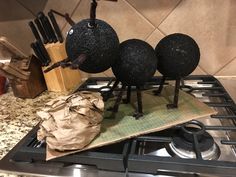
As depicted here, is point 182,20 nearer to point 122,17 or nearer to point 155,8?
point 155,8

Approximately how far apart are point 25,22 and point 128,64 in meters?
0.54

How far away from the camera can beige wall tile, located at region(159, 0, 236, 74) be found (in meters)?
0.78

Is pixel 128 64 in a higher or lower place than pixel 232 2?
lower

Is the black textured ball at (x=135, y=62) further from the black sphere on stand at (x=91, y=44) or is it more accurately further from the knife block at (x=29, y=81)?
the knife block at (x=29, y=81)

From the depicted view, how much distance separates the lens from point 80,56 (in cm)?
46

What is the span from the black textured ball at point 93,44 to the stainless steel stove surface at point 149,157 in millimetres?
172

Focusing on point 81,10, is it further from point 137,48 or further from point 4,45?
point 137,48

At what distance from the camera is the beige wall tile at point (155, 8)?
31.5 inches

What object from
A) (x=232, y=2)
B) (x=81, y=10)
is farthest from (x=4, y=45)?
(x=232, y=2)

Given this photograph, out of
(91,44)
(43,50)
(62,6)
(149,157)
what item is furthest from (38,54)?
(149,157)

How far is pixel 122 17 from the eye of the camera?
85 centimetres

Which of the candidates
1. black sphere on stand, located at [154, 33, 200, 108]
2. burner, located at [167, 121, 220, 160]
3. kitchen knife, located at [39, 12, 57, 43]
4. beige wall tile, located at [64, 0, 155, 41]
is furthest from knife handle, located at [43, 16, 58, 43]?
burner, located at [167, 121, 220, 160]

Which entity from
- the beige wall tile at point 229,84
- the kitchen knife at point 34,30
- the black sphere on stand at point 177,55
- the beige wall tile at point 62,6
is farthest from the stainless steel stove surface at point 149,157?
the beige wall tile at point 62,6

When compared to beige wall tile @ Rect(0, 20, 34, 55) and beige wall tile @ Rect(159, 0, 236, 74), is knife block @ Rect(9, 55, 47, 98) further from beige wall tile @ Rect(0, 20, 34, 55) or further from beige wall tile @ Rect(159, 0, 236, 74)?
beige wall tile @ Rect(159, 0, 236, 74)
